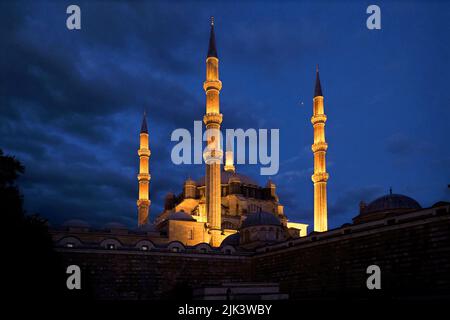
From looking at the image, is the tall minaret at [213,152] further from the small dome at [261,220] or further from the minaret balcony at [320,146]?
the minaret balcony at [320,146]

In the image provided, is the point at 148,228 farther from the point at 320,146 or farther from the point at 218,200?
the point at 320,146

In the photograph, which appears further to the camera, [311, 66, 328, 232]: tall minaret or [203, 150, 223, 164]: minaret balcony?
[311, 66, 328, 232]: tall minaret

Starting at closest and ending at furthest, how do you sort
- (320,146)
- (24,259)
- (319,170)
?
(24,259)
(319,170)
(320,146)

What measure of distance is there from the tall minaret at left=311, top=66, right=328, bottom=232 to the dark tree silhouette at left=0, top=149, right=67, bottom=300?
21709 millimetres

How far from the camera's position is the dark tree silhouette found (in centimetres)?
1534

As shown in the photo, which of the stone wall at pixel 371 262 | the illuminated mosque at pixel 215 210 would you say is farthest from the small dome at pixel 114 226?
the stone wall at pixel 371 262

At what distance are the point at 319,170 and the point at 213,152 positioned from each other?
7.88 m

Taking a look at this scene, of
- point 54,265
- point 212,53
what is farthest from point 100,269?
point 212,53

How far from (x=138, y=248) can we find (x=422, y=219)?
45.9ft

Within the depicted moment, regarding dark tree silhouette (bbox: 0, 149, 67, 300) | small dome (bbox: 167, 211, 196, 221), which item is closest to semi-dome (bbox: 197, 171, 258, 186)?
small dome (bbox: 167, 211, 196, 221)

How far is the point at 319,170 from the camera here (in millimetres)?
36875

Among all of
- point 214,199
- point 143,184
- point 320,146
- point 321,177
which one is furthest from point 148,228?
point 320,146

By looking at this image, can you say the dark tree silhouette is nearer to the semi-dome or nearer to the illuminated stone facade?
the illuminated stone facade
